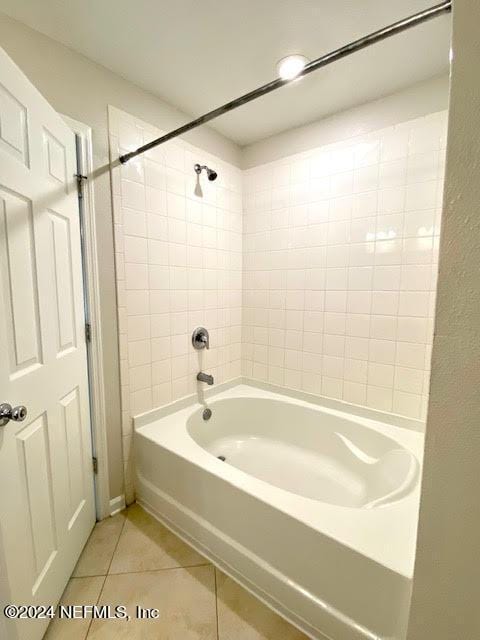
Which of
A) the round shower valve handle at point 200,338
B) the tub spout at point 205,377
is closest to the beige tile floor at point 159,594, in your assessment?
the tub spout at point 205,377

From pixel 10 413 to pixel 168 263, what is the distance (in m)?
1.16

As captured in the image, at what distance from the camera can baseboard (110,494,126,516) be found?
1623mm

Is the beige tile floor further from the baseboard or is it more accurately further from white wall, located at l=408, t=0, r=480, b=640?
white wall, located at l=408, t=0, r=480, b=640

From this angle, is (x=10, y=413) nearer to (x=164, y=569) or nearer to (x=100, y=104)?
(x=164, y=569)

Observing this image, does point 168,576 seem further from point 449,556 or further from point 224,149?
point 224,149

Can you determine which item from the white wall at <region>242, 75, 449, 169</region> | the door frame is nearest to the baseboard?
the door frame

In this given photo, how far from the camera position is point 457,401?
621mm

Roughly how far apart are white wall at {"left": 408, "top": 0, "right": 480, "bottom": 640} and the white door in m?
1.17

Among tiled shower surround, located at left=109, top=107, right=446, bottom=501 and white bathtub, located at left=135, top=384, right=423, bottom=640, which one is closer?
white bathtub, located at left=135, top=384, right=423, bottom=640

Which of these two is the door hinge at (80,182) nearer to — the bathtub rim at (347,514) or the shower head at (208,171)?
the shower head at (208,171)

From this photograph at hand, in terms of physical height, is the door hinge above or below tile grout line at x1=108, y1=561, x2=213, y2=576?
above

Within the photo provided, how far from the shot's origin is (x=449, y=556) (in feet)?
2.18

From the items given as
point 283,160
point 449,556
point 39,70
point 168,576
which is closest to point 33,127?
point 39,70

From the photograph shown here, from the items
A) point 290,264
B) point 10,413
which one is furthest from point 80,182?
point 290,264
